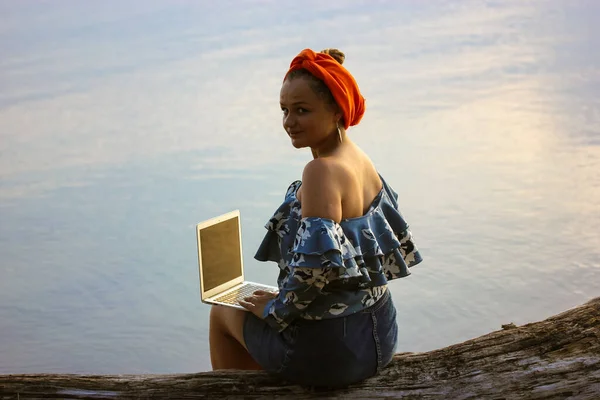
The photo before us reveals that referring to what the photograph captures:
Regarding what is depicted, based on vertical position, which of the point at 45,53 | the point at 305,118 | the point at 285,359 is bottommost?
the point at 285,359

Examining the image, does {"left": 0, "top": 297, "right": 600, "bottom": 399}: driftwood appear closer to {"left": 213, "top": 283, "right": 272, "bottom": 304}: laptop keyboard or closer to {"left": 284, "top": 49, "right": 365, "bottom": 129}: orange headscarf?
{"left": 213, "top": 283, "right": 272, "bottom": 304}: laptop keyboard

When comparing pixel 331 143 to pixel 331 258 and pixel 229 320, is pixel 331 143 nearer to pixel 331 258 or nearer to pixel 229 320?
pixel 331 258

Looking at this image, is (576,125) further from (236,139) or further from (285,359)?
(285,359)

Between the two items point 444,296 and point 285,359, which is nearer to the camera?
point 285,359

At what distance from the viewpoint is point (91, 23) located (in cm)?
852

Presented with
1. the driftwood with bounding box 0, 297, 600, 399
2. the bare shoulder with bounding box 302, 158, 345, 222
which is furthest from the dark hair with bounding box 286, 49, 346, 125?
the driftwood with bounding box 0, 297, 600, 399

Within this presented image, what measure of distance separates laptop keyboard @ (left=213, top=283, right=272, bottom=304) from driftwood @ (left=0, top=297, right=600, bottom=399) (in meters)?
0.18

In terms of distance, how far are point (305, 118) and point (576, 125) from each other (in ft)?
14.1

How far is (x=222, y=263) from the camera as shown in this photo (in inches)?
101

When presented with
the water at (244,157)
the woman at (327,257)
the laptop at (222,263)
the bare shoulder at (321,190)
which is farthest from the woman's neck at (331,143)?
the water at (244,157)

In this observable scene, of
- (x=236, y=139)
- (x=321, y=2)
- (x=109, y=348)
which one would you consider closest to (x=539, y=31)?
(x=321, y=2)

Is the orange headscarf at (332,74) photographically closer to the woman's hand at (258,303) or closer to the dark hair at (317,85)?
the dark hair at (317,85)

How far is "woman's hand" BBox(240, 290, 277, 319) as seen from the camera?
2.34 m

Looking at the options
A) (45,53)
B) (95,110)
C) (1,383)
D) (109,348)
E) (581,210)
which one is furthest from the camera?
(45,53)
